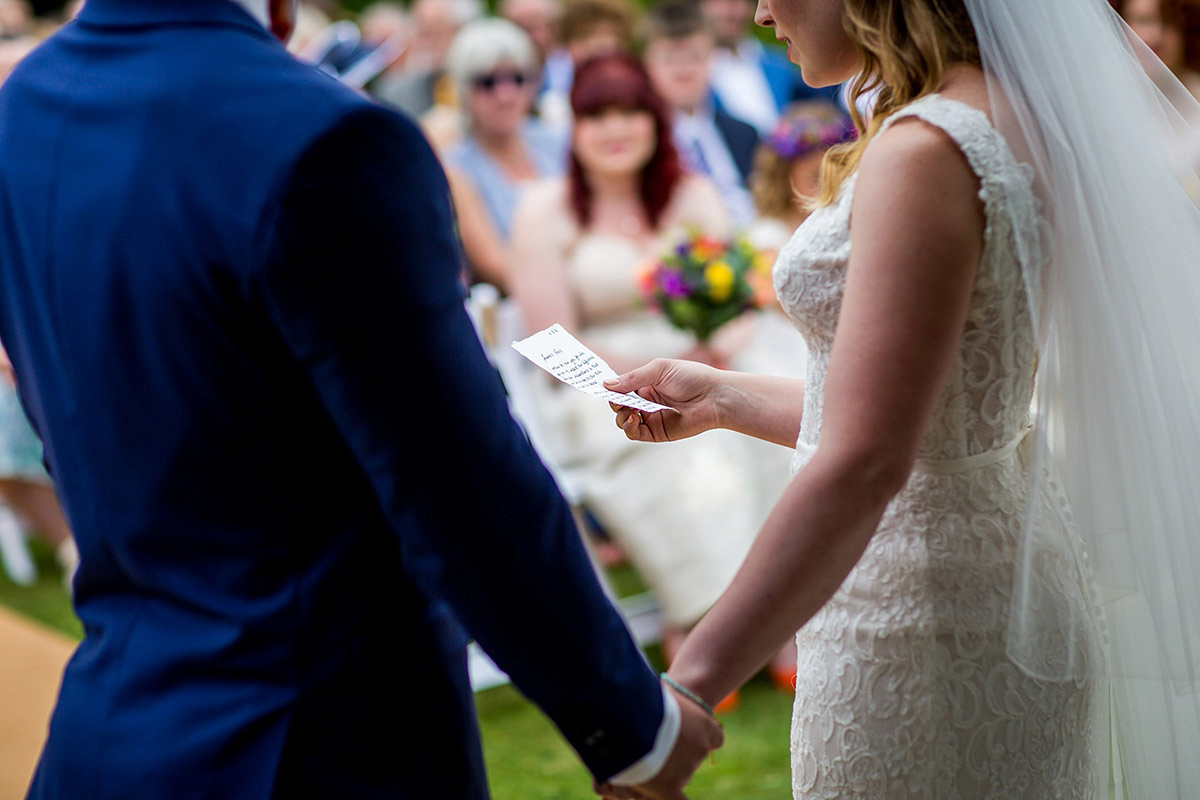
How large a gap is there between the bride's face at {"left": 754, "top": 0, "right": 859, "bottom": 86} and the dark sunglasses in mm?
4497

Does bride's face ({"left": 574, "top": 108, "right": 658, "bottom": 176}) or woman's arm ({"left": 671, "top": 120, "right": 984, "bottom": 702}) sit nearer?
woman's arm ({"left": 671, "top": 120, "right": 984, "bottom": 702})

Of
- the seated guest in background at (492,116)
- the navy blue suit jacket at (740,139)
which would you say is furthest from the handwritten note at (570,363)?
the navy blue suit jacket at (740,139)

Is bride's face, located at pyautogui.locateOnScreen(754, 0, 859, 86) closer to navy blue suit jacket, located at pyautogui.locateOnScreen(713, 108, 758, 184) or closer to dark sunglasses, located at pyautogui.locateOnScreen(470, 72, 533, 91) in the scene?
dark sunglasses, located at pyautogui.locateOnScreen(470, 72, 533, 91)

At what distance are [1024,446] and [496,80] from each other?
189 inches

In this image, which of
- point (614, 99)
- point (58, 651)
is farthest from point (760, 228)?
point (58, 651)

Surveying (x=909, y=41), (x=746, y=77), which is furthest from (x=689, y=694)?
(x=746, y=77)

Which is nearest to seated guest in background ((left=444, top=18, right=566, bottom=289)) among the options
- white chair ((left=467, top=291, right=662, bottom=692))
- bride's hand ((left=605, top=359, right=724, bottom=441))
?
white chair ((left=467, top=291, right=662, bottom=692))

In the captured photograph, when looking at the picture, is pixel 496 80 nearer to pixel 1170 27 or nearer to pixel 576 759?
pixel 1170 27

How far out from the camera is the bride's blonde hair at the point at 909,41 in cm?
162

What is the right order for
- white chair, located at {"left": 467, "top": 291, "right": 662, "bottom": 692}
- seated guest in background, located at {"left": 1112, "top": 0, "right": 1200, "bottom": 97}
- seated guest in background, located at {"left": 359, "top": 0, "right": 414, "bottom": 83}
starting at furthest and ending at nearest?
seated guest in background, located at {"left": 359, "top": 0, "right": 414, "bottom": 83} → white chair, located at {"left": 467, "top": 291, "right": 662, "bottom": 692} → seated guest in background, located at {"left": 1112, "top": 0, "right": 1200, "bottom": 97}

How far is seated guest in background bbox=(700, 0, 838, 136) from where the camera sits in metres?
7.31

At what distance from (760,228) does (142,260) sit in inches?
163

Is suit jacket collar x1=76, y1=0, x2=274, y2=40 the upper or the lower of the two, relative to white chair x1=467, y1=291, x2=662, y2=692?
upper

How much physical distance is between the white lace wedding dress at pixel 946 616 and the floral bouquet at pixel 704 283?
275 cm
